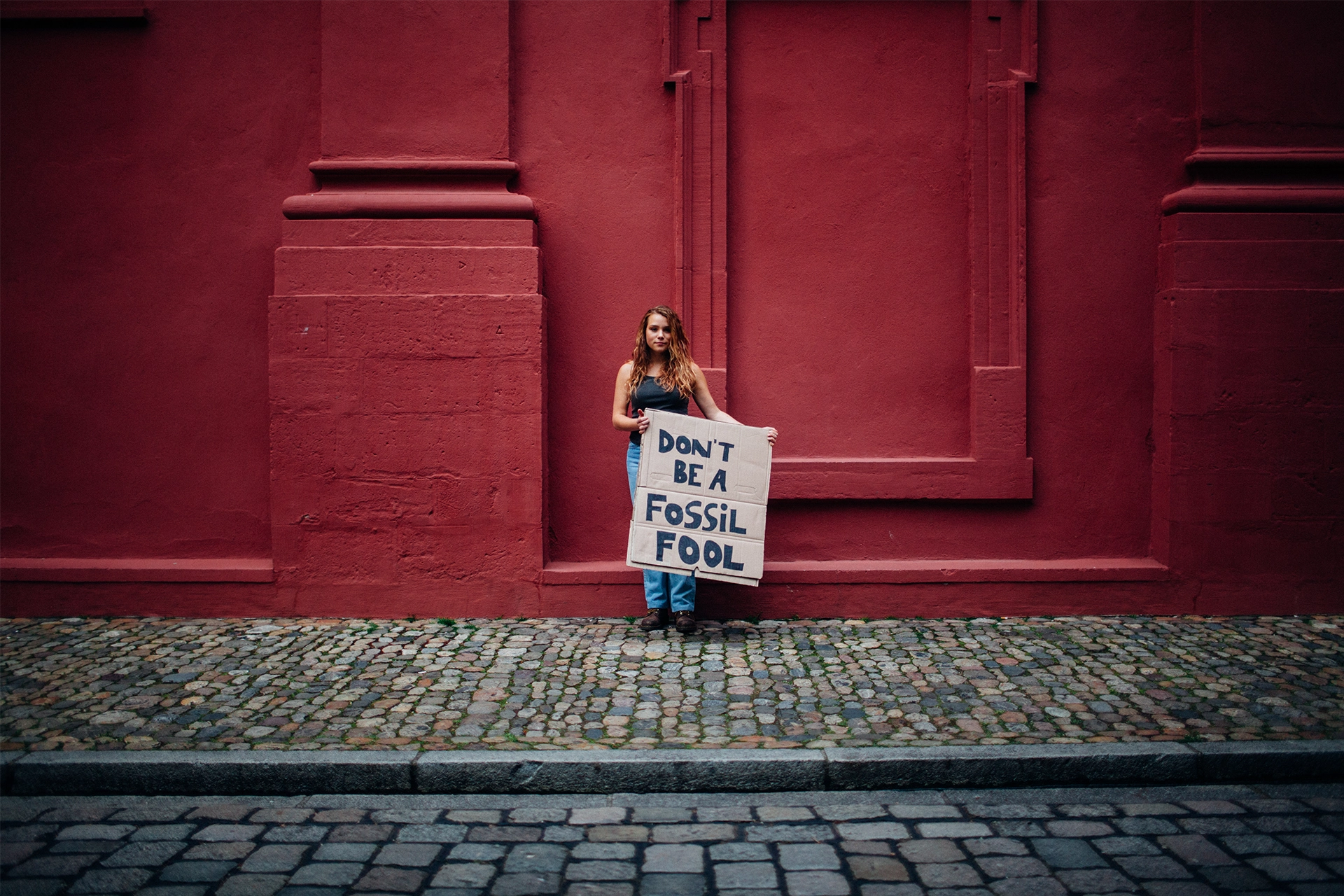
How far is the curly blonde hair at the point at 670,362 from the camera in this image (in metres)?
5.34

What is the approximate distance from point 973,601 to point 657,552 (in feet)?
7.54

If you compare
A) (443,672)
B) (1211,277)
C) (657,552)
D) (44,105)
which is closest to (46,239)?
(44,105)

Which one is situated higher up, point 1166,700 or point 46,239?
point 46,239

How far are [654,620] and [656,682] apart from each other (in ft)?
3.19

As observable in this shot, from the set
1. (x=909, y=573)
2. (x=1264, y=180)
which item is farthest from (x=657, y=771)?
(x=1264, y=180)

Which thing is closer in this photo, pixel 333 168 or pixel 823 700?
pixel 823 700

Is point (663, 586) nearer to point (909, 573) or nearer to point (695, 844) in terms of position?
point (909, 573)

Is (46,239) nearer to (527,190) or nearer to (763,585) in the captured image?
(527,190)

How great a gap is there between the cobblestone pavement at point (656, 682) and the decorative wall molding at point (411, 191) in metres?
2.76

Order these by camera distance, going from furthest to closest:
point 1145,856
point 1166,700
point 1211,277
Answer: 1. point 1211,277
2. point 1166,700
3. point 1145,856

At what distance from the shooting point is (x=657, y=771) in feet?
11.7

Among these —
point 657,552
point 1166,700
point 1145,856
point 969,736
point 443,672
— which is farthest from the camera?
point 657,552

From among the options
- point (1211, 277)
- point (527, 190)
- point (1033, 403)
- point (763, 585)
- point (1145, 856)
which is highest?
Answer: point (527, 190)

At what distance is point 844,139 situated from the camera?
19.7 feet
